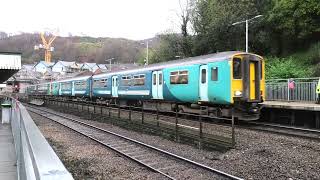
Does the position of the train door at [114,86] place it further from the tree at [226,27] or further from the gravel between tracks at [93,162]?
the tree at [226,27]

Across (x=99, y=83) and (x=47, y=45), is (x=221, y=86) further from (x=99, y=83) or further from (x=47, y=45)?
(x=47, y=45)

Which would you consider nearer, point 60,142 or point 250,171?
point 250,171

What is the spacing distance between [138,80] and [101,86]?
8995 mm

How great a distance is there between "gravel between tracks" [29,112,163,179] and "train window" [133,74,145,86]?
9.59 m

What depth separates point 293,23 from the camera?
1597 inches

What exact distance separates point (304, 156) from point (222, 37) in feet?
126

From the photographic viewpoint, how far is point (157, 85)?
23578mm

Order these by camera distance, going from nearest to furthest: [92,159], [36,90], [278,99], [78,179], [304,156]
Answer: [78,179], [304,156], [92,159], [278,99], [36,90]

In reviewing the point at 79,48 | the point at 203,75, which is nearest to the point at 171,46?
the point at 203,75

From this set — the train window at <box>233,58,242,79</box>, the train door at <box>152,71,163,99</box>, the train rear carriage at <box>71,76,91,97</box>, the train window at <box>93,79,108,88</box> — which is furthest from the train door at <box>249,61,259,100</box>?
the train rear carriage at <box>71,76,91,97</box>

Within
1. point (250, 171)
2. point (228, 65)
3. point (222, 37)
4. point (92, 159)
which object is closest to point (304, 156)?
point (250, 171)

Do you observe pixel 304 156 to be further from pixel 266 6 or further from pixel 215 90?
pixel 266 6

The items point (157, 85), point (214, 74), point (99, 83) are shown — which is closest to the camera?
point (214, 74)

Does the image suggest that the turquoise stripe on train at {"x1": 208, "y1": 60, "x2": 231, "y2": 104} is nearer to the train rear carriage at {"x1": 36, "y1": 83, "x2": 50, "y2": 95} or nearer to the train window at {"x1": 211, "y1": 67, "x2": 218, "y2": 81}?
the train window at {"x1": 211, "y1": 67, "x2": 218, "y2": 81}
